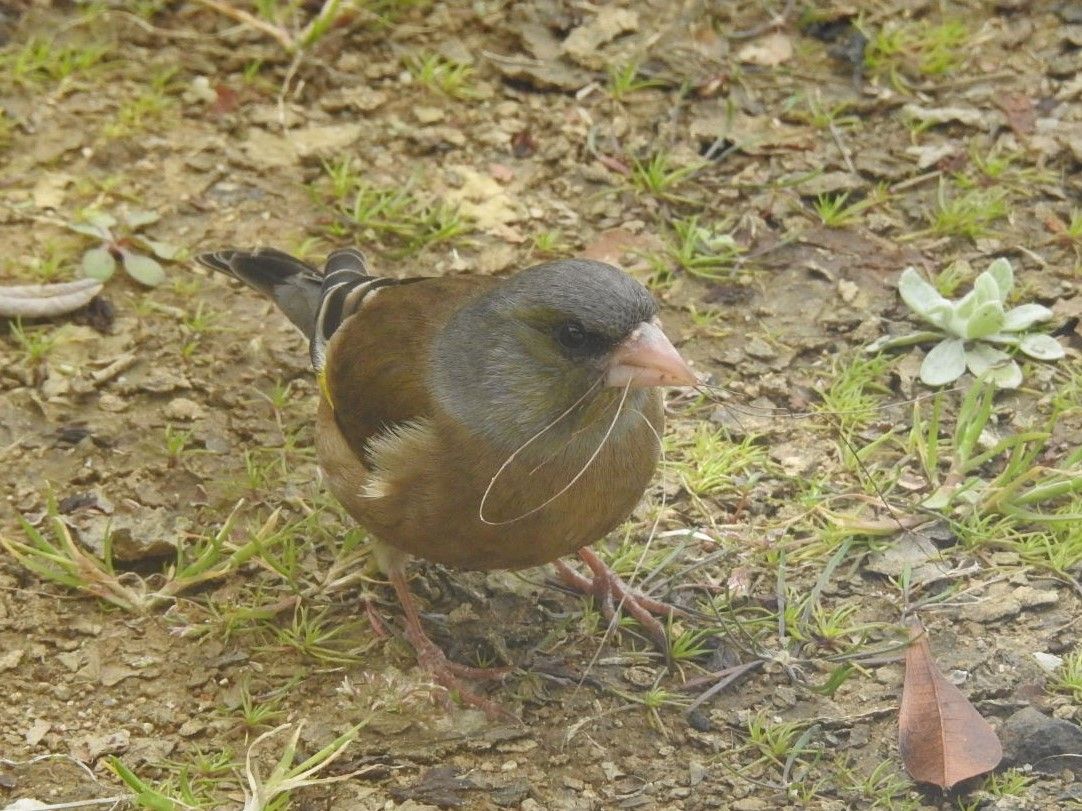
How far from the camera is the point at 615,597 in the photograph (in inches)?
183

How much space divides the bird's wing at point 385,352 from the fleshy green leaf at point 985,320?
5.76 ft

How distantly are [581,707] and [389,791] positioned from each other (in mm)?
630

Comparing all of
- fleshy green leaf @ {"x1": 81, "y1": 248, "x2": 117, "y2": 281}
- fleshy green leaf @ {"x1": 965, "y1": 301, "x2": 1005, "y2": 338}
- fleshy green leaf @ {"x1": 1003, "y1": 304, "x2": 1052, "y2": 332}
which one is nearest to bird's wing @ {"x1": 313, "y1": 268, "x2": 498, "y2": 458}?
fleshy green leaf @ {"x1": 81, "y1": 248, "x2": 117, "y2": 281}

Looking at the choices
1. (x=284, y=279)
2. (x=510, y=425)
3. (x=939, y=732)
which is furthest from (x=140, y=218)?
(x=939, y=732)

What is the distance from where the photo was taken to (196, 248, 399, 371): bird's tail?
506 centimetres

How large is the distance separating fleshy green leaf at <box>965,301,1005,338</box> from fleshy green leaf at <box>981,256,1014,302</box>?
0.40ft

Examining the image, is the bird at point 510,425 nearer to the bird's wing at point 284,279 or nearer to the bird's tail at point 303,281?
the bird's tail at point 303,281

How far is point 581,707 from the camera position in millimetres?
4344

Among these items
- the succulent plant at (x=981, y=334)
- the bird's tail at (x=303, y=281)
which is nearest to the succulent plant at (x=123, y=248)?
the bird's tail at (x=303, y=281)

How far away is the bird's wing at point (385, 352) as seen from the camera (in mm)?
4422

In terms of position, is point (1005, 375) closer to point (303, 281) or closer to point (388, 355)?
point (388, 355)

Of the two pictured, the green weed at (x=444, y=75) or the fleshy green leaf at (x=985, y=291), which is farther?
the green weed at (x=444, y=75)

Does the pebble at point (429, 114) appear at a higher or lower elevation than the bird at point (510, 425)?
lower

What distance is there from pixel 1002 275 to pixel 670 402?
50.2 inches
